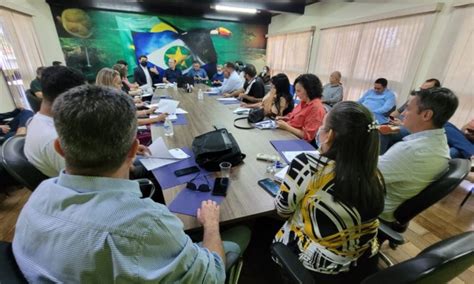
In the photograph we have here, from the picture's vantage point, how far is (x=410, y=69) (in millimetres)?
3443

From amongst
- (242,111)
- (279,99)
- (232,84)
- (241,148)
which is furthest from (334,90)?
(241,148)

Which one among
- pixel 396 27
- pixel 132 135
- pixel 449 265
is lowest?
pixel 449 265

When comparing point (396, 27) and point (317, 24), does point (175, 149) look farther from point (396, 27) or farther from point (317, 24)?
point (317, 24)

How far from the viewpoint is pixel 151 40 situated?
6543 mm

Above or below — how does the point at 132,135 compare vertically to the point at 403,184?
above

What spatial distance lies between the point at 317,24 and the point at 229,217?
6.01m

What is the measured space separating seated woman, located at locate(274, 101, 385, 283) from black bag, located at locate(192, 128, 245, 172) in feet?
1.73

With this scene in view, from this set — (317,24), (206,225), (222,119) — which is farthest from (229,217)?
(317,24)

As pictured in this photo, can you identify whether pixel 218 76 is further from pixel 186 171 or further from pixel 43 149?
pixel 43 149

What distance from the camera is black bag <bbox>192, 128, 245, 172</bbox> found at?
1.42 meters

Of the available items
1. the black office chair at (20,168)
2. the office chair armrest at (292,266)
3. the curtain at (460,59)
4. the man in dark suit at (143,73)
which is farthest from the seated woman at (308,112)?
the man in dark suit at (143,73)

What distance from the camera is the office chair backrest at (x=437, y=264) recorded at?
52 centimetres

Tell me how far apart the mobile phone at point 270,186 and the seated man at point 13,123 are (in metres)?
3.20

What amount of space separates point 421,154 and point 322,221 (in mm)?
784
